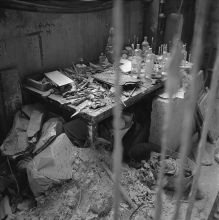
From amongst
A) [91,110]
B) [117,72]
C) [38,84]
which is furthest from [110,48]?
[117,72]

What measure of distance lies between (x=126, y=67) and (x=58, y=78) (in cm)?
127

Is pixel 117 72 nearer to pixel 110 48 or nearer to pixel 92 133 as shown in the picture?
pixel 92 133

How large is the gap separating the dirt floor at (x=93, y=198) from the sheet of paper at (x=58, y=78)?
98 cm

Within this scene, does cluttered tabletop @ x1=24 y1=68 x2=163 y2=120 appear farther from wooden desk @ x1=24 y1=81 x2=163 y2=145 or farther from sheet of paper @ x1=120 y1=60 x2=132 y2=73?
sheet of paper @ x1=120 y1=60 x2=132 y2=73

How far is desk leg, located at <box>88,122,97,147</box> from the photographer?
321cm

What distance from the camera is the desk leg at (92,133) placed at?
321 cm

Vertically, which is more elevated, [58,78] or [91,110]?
[58,78]

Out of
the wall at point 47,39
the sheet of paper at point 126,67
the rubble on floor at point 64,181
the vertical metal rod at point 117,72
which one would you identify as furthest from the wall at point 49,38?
the vertical metal rod at point 117,72

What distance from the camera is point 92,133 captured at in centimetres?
329

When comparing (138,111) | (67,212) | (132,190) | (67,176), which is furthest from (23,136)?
(138,111)

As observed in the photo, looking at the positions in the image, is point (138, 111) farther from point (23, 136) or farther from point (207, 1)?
point (207, 1)

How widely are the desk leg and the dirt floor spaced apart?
113 mm

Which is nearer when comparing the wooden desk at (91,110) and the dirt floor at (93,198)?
the dirt floor at (93,198)

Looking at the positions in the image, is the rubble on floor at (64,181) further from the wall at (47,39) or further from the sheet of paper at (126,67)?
the sheet of paper at (126,67)
